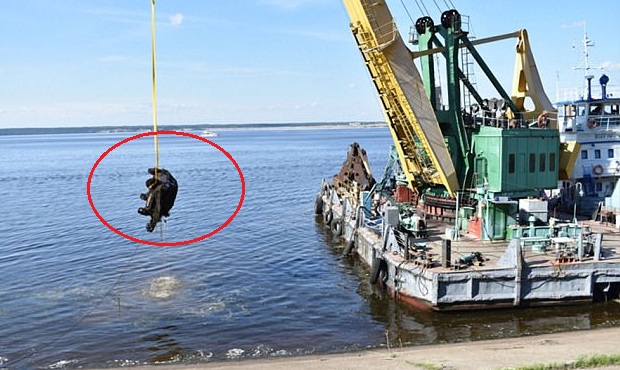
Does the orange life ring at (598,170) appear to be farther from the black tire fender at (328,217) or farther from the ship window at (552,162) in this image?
the black tire fender at (328,217)

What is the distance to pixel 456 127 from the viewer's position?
27.8m

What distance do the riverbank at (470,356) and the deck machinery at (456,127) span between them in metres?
6.82

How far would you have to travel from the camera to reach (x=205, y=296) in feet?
80.0

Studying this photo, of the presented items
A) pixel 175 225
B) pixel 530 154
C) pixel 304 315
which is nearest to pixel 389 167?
pixel 530 154

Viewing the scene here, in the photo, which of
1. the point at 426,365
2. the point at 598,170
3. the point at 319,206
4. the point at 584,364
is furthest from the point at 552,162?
the point at 319,206

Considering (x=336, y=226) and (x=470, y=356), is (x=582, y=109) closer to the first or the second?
(x=336, y=226)

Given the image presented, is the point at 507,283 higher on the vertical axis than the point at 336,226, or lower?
higher

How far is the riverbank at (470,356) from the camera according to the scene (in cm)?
1497

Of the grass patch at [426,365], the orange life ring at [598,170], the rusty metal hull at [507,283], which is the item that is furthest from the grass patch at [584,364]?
the orange life ring at [598,170]

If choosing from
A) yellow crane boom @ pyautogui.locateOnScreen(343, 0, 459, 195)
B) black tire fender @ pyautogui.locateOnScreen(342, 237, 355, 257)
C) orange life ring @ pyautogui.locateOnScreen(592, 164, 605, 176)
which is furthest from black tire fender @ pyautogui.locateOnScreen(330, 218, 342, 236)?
orange life ring @ pyautogui.locateOnScreen(592, 164, 605, 176)

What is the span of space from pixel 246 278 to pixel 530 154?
564 inches

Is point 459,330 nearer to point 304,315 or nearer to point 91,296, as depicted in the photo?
point 304,315

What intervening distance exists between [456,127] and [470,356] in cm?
1446

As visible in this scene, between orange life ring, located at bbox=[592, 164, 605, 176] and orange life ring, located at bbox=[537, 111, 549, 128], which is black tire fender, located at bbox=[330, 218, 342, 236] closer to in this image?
orange life ring, located at bbox=[537, 111, 549, 128]
